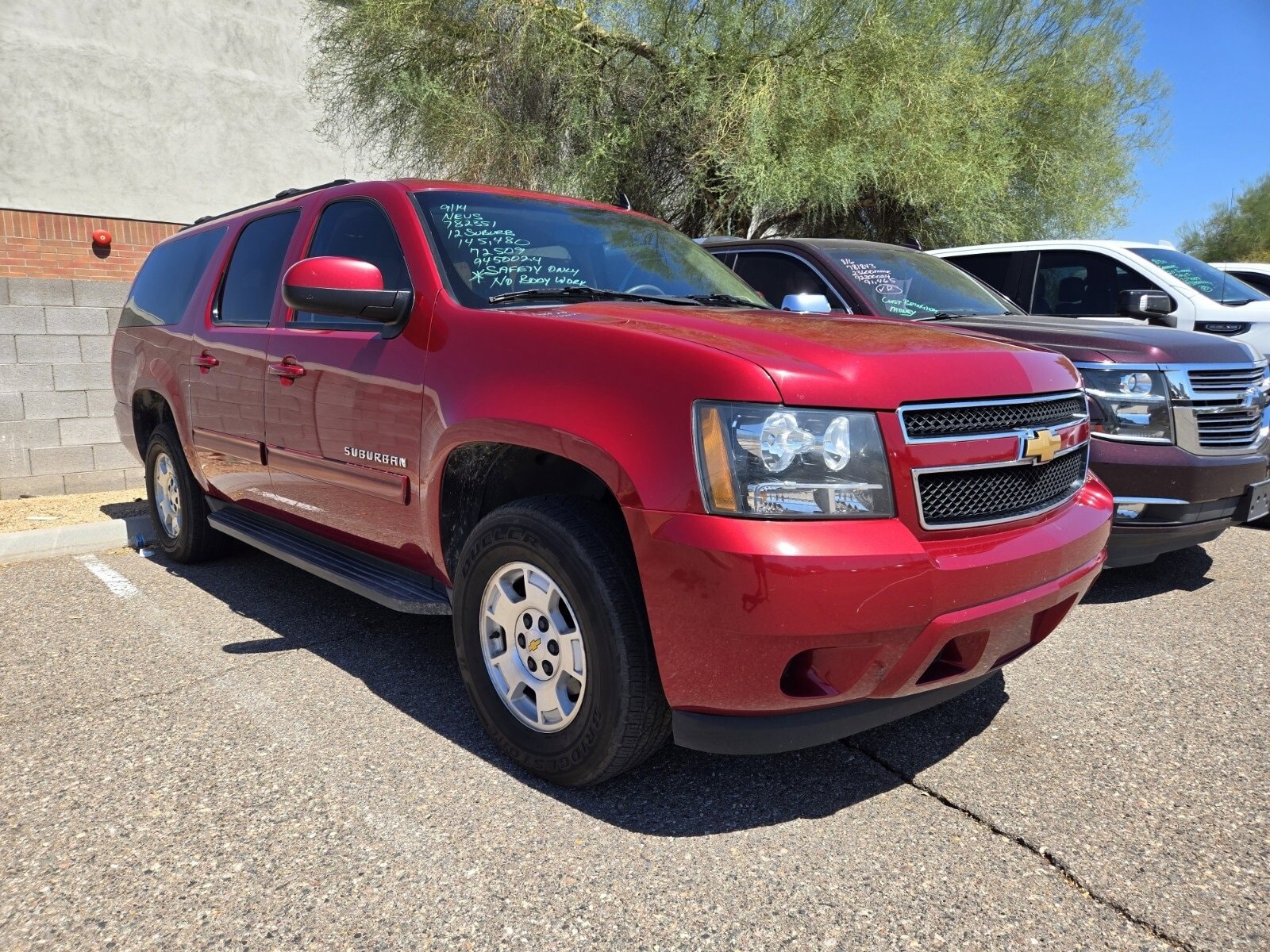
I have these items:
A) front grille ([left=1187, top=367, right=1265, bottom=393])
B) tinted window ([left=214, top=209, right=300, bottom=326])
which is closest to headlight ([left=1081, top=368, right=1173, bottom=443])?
front grille ([left=1187, top=367, right=1265, bottom=393])

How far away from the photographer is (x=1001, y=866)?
7.97 feet

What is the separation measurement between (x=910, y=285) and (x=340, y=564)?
3750 mm

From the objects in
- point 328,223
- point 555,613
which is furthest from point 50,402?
point 555,613

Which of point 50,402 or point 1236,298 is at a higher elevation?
point 1236,298

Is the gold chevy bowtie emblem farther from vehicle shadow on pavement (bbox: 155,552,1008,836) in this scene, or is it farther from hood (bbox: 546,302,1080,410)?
vehicle shadow on pavement (bbox: 155,552,1008,836)

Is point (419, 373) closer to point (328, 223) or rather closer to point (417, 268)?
point (417, 268)

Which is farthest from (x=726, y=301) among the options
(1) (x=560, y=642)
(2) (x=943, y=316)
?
(2) (x=943, y=316)

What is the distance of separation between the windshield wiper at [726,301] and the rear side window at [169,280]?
8.70ft

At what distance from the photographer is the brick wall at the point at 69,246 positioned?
8344mm

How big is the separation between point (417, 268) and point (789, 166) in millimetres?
8572

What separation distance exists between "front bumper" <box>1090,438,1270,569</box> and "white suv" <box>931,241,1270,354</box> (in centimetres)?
284

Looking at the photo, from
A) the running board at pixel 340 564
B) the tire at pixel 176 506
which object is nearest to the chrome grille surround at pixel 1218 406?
the running board at pixel 340 564

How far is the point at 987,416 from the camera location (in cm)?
259

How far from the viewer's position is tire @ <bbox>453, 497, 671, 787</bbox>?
2.48m
